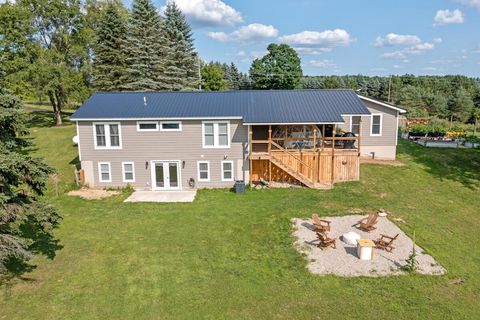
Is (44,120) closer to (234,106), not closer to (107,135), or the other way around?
(107,135)

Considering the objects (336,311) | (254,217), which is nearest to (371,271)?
(336,311)

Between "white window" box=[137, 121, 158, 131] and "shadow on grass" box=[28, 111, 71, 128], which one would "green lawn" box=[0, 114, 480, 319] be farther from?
"shadow on grass" box=[28, 111, 71, 128]

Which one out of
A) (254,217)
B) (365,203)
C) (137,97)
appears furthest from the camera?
(137,97)

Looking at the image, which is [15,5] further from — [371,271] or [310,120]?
[371,271]

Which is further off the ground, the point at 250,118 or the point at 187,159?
the point at 250,118

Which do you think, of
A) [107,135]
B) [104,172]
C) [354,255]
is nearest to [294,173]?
[354,255]

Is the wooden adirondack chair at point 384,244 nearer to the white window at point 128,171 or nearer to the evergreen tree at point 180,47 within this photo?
the white window at point 128,171

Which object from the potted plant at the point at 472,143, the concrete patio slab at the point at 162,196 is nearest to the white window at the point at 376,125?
the potted plant at the point at 472,143
